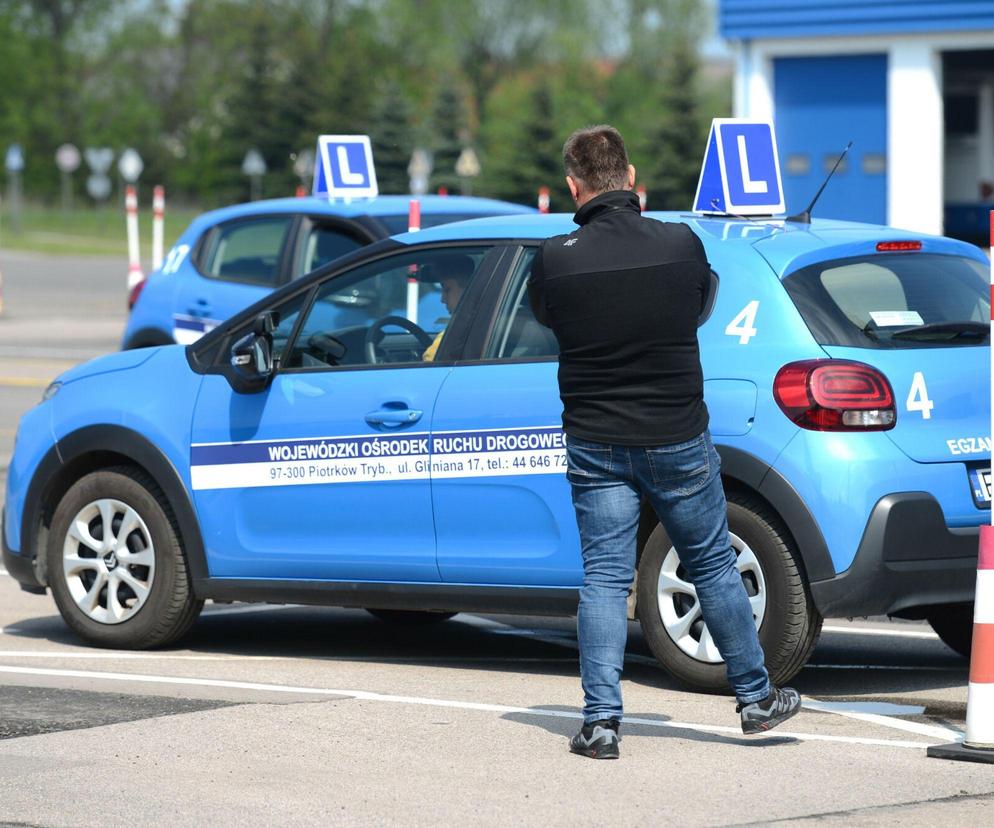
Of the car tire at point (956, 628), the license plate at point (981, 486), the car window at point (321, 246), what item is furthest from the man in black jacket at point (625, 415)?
the car window at point (321, 246)

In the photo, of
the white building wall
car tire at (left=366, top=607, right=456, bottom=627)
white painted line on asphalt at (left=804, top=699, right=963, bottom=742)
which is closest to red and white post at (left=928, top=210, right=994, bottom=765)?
white painted line on asphalt at (left=804, top=699, right=963, bottom=742)

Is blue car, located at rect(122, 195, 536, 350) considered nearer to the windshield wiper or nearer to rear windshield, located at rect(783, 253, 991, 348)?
rear windshield, located at rect(783, 253, 991, 348)

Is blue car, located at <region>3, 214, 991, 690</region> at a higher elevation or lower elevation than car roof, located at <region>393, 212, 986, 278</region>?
lower

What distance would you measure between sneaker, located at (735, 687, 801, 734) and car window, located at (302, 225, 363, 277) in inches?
296

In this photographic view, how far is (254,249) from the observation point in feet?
45.1

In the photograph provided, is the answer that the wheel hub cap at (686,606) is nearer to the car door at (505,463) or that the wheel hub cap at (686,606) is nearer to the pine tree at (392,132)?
the car door at (505,463)

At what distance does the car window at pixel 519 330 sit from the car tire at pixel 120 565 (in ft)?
4.98

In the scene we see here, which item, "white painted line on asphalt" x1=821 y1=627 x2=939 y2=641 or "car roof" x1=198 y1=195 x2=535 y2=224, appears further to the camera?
"car roof" x1=198 y1=195 x2=535 y2=224

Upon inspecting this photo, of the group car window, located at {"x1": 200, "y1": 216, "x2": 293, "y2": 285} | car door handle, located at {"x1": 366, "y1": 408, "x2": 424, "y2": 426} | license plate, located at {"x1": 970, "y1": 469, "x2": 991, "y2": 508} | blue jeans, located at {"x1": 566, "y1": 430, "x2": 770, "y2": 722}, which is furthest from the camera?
car window, located at {"x1": 200, "y1": 216, "x2": 293, "y2": 285}

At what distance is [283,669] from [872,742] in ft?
7.60

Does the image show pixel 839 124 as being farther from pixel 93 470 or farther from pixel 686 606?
pixel 686 606

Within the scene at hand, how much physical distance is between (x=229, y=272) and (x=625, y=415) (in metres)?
8.49

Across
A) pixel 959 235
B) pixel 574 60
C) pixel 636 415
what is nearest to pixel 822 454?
pixel 636 415

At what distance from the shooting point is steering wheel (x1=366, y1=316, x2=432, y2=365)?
7.38 meters
